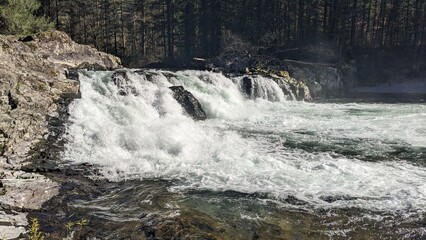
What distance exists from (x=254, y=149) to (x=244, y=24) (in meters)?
38.5

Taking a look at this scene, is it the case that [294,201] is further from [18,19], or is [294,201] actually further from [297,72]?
[297,72]

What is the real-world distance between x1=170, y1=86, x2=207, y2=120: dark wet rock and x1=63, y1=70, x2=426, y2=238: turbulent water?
1.36 feet

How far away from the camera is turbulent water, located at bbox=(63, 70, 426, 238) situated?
10.1m

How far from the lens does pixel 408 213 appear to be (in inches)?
343

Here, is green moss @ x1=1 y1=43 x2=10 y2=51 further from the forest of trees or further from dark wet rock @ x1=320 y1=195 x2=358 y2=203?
the forest of trees

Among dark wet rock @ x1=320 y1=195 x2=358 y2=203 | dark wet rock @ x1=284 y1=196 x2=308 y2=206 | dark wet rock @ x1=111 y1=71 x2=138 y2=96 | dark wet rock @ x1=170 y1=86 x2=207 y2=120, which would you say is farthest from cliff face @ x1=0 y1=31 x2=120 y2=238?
dark wet rock @ x1=320 y1=195 x2=358 y2=203

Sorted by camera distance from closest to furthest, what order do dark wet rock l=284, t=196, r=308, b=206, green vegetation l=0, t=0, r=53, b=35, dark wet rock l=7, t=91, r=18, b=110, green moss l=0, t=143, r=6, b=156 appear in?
dark wet rock l=284, t=196, r=308, b=206 → green moss l=0, t=143, r=6, b=156 → dark wet rock l=7, t=91, r=18, b=110 → green vegetation l=0, t=0, r=53, b=35

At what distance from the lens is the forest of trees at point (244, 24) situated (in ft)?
150

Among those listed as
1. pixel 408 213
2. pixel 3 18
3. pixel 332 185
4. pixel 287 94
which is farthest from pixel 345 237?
pixel 3 18

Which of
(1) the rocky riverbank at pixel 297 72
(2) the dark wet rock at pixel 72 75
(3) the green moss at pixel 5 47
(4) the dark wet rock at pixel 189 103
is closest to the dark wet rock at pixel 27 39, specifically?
(2) the dark wet rock at pixel 72 75

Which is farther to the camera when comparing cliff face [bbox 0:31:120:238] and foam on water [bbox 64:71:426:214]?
foam on water [bbox 64:71:426:214]

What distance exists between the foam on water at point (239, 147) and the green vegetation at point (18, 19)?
1094 centimetres

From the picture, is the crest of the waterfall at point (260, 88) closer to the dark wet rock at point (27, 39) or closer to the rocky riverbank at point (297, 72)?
the rocky riverbank at point (297, 72)

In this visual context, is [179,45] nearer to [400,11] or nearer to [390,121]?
[400,11]
